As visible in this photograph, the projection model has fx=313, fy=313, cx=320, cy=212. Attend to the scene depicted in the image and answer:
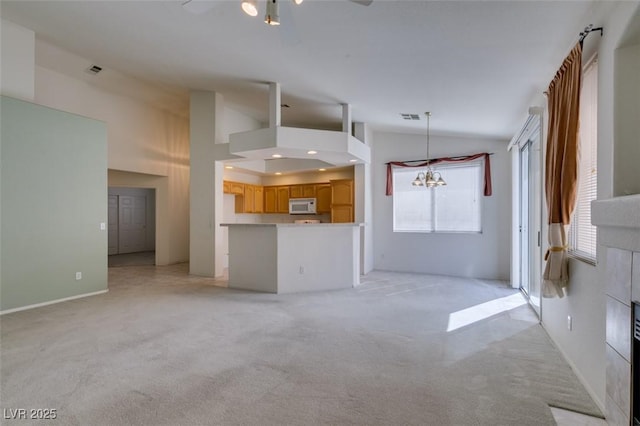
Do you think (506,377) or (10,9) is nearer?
(506,377)

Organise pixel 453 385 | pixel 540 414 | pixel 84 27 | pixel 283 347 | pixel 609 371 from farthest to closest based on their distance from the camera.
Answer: pixel 84 27 < pixel 283 347 < pixel 453 385 < pixel 540 414 < pixel 609 371

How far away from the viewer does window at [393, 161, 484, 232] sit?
6906 mm

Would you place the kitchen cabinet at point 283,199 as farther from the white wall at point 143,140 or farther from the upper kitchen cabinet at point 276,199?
the white wall at point 143,140

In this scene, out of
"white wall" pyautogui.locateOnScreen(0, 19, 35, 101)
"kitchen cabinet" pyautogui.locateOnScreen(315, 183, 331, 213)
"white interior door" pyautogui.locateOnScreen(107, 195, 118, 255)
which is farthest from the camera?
"white interior door" pyautogui.locateOnScreen(107, 195, 118, 255)

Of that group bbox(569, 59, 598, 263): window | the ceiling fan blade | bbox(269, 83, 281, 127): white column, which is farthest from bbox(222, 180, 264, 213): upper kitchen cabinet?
bbox(569, 59, 598, 263): window

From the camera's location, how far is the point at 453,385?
93.4 inches

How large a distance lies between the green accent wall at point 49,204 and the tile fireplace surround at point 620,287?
617 centimetres

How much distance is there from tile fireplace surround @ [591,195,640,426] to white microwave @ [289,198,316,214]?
6.67 metres

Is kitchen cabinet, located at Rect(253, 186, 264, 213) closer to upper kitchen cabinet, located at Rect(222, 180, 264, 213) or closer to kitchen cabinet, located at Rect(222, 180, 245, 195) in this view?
upper kitchen cabinet, located at Rect(222, 180, 264, 213)

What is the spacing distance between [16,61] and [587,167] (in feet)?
22.6

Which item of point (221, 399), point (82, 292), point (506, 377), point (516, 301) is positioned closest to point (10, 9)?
point (82, 292)

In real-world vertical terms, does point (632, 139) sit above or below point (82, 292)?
above

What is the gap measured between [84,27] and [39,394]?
172 inches

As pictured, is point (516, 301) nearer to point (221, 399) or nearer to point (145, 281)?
point (221, 399)
